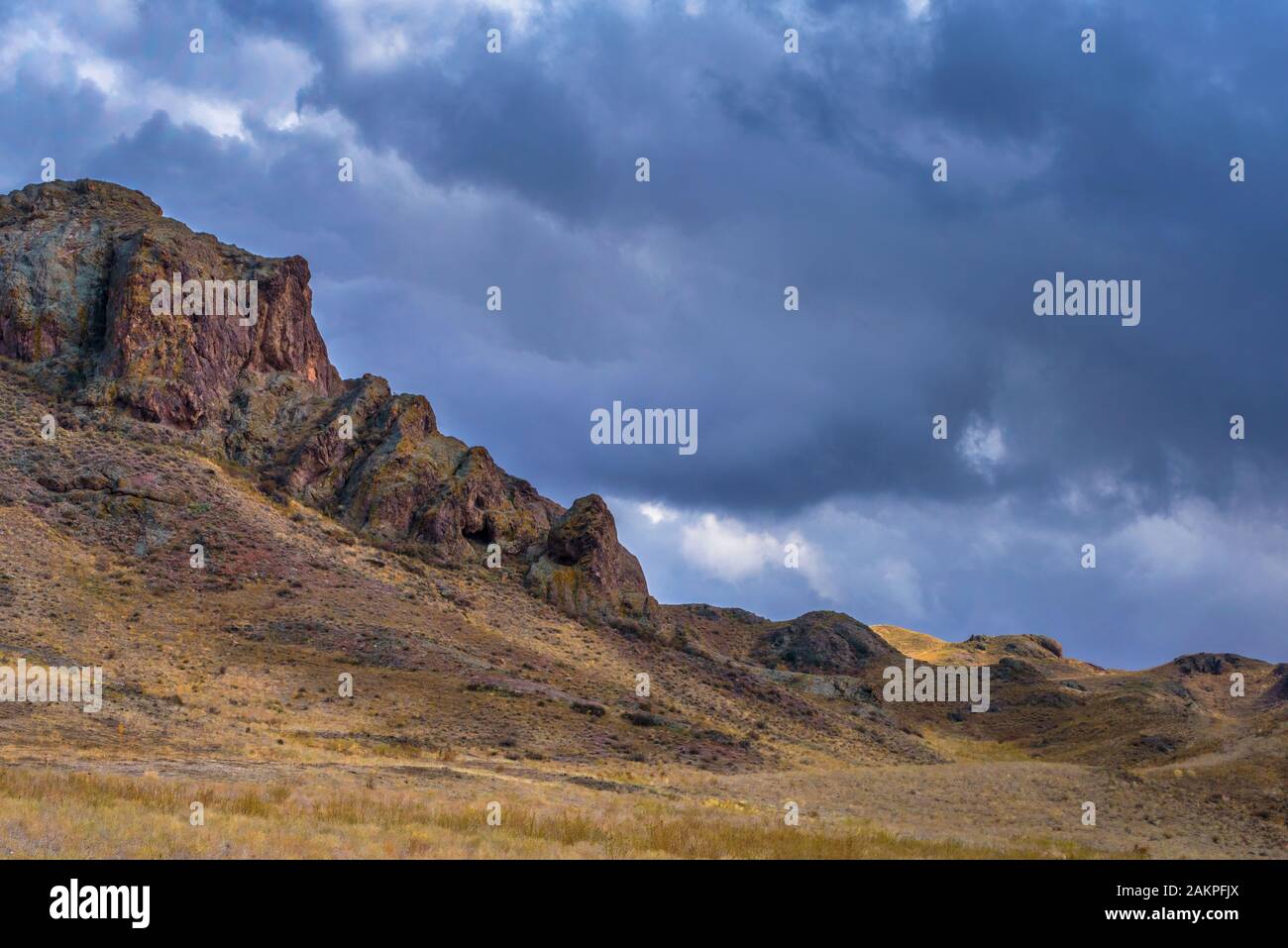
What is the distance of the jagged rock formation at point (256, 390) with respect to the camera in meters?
76.8

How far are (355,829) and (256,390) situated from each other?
7461cm

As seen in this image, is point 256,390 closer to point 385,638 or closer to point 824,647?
point 385,638

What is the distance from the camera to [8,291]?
78062mm

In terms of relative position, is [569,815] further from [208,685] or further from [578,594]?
[578,594]

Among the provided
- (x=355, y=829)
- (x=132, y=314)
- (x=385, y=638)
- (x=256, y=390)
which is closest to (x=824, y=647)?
(x=385, y=638)

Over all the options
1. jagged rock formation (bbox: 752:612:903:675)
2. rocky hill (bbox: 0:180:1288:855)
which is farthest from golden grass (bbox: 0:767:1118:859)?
jagged rock formation (bbox: 752:612:903:675)

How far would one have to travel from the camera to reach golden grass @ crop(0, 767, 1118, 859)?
50.0ft

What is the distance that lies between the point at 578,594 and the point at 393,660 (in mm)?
25443

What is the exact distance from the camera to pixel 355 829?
705 inches

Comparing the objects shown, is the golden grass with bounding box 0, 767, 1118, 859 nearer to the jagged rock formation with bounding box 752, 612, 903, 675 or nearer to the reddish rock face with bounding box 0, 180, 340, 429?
the reddish rock face with bounding box 0, 180, 340, 429

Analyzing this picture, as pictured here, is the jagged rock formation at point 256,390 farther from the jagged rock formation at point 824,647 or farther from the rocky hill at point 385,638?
the jagged rock formation at point 824,647

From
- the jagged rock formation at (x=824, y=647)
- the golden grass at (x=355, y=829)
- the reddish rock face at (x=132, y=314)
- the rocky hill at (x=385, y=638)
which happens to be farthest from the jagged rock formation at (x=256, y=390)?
the golden grass at (x=355, y=829)

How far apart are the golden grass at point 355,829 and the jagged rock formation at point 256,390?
55038 millimetres
